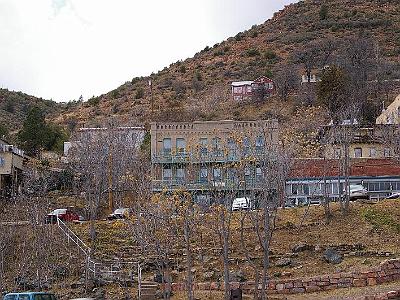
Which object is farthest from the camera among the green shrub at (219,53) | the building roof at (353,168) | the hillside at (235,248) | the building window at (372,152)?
the green shrub at (219,53)

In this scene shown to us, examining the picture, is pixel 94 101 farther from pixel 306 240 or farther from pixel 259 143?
pixel 306 240

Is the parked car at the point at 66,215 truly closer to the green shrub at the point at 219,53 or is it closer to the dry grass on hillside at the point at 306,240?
the dry grass on hillside at the point at 306,240

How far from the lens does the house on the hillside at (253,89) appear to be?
93312mm

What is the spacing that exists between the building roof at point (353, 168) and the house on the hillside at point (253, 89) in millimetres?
38090

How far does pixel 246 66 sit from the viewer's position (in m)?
117

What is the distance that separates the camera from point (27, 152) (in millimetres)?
72500

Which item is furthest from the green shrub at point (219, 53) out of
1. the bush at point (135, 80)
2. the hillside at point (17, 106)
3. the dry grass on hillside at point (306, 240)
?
the dry grass on hillside at point (306, 240)

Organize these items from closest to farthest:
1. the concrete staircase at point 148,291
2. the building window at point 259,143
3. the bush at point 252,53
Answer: the concrete staircase at point 148,291 → the building window at point 259,143 → the bush at point 252,53

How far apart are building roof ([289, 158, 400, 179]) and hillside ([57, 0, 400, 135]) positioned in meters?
22.0

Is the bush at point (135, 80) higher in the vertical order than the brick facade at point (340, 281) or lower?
higher

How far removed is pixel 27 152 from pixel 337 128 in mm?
35000

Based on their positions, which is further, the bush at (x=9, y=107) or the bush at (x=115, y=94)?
the bush at (x=9, y=107)

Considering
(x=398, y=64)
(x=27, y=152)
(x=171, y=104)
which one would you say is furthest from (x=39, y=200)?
(x=398, y=64)

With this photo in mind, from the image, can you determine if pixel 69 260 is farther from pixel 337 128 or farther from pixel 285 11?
pixel 285 11
